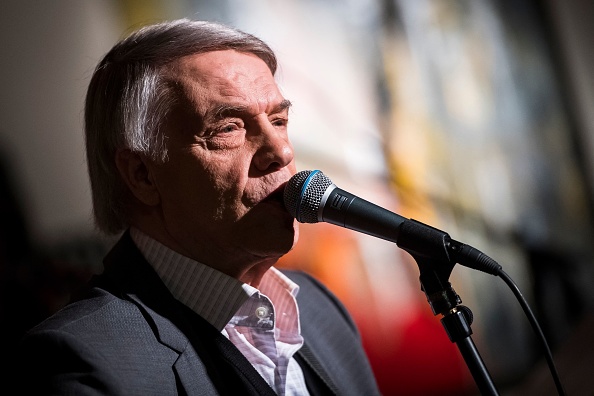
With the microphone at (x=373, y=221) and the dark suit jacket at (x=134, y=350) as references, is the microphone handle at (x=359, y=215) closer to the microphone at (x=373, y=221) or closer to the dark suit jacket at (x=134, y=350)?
the microphone at (x=373, y=221)

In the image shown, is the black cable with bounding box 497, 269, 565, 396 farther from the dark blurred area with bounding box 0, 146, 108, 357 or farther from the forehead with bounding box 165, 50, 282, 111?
the dark blurred area with bounding box 0, 146, 108, 357

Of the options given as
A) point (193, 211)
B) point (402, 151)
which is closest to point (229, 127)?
point (193, 211)

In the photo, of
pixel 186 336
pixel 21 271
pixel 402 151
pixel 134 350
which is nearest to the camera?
pixel 134 350

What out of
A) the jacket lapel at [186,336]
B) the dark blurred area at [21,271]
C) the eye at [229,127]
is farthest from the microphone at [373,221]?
the dark blurred area at [21,271]

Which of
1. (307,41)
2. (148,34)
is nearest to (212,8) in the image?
(307,41)

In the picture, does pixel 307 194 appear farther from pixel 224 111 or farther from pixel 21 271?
pixel 21 271

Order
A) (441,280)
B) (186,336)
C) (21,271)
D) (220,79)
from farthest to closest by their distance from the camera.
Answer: (21,271) → (220,79) → (186,336) → (441,280)

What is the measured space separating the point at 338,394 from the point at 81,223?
100 cm

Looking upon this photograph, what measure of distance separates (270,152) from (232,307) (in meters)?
0.38

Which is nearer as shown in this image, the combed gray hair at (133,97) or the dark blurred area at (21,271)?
the combed gray hair at (133,97)

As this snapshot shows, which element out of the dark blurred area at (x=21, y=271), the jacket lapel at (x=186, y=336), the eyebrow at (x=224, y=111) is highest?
the eyebrow at (x=224, y=111)

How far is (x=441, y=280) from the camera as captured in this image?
48.2 inches

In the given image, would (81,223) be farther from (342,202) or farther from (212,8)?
(342,202)

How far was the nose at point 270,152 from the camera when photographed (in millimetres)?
1529
